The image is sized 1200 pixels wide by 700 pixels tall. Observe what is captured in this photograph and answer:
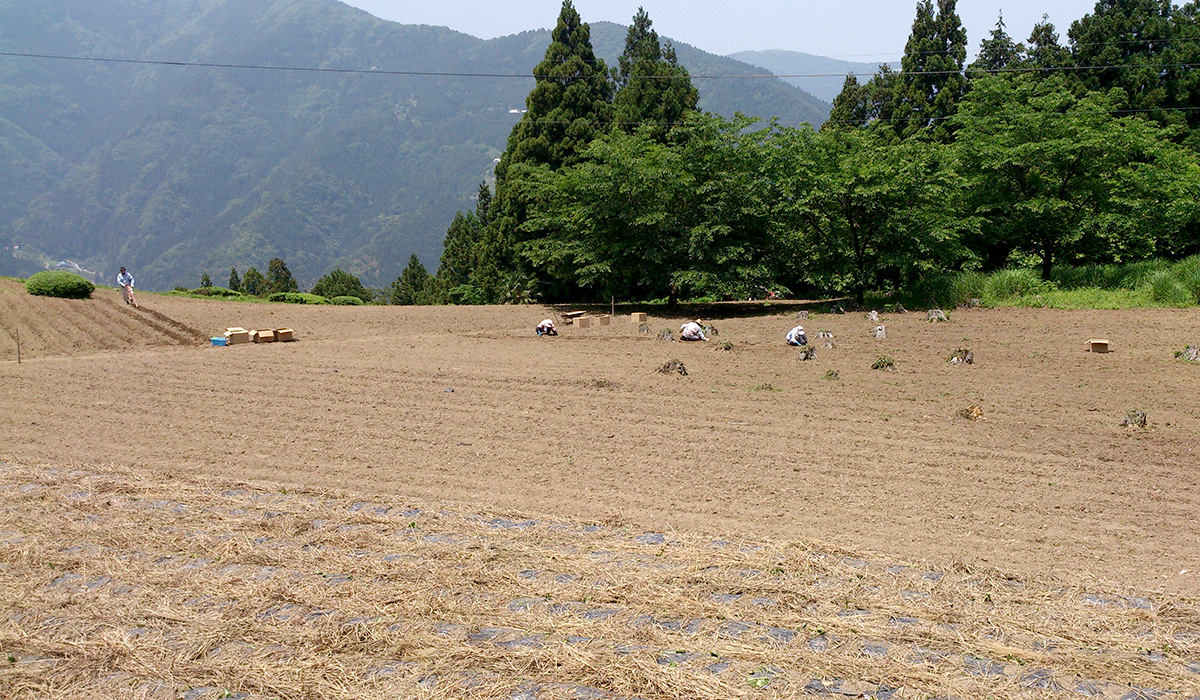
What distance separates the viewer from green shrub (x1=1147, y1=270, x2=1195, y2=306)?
15.8 meters

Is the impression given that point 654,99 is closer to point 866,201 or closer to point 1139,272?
point 866,201

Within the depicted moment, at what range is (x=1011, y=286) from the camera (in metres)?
18.0

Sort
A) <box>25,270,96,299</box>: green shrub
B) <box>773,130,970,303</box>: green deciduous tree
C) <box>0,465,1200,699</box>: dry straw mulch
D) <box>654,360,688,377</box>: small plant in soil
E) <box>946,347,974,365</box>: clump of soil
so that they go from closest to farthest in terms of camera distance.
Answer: <box>0,465,1200,699</box>: dry straw mulch < <box>654,360,688,377</box>: small plant in soil < <box>946,347,974,365</box>: clump of soil < <box>773,130,970,303</box>: green deciduous tree < <box>25,270,96,299</box>: green shrub

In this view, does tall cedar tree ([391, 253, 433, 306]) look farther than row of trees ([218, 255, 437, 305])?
No

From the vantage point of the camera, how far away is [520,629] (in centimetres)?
450

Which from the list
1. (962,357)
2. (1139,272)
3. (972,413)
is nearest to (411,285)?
(1139,272)

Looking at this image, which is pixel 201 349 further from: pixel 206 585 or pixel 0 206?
pixel 0 206

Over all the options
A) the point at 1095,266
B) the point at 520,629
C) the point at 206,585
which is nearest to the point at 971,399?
the point at 520,629

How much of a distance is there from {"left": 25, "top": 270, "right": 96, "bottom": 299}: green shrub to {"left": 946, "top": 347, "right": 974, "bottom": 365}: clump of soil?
2000 centimetres

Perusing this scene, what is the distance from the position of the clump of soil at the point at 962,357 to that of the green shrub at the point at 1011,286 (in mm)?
6696

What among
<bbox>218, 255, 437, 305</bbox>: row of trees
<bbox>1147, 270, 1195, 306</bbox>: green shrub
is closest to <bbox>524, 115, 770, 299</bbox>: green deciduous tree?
<bbox>1147, 270, 1195, 306</bbox>: green shrub

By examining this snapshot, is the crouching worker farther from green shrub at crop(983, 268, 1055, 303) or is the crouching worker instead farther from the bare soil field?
green shrub at crop(983, 268, 1055, 303)

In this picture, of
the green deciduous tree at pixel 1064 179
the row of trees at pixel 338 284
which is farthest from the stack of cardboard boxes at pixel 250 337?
the row of trees at pixel 338 284

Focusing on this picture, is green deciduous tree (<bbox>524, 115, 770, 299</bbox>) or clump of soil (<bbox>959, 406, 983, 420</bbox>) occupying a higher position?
green deciduous tree (<bbox>524, 115, 770, 299</bbox>)
